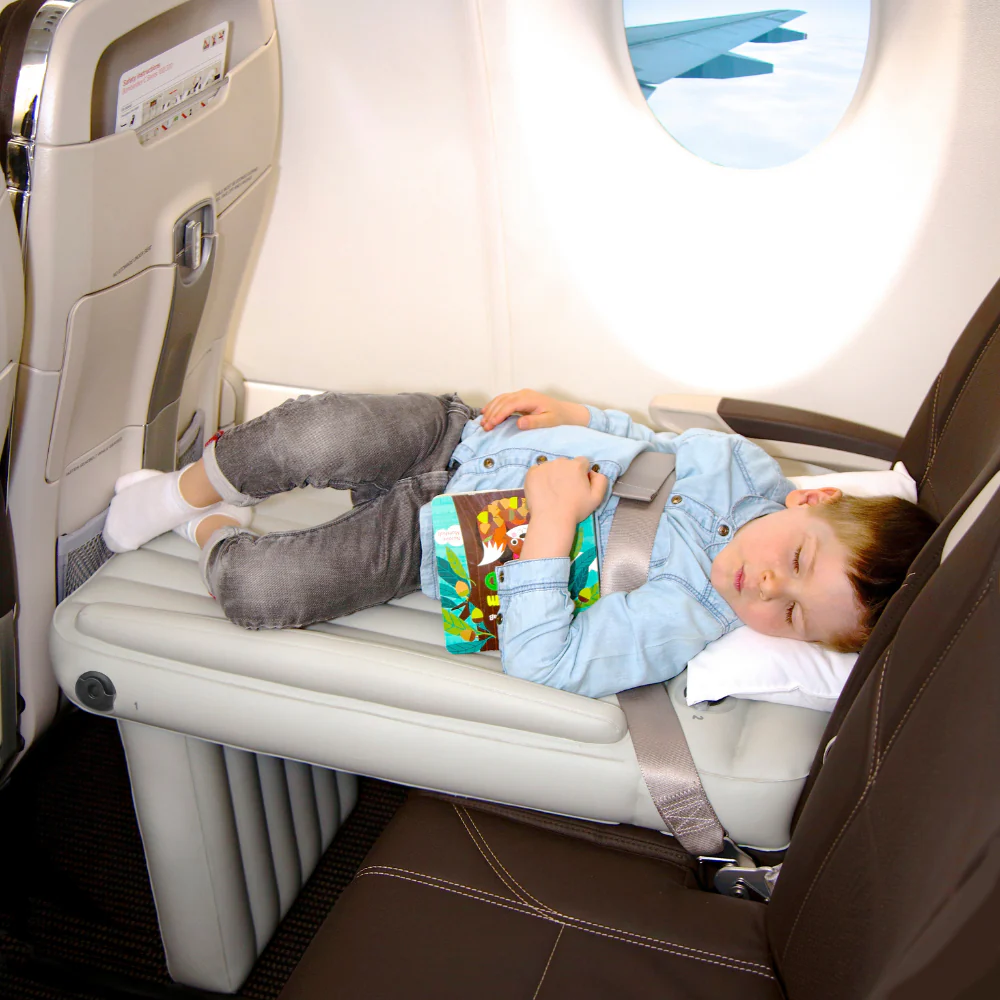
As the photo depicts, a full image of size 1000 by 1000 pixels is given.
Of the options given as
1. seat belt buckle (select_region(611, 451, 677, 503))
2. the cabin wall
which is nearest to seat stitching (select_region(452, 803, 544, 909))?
seat belt buckle (select_region(611, 451, 677, 503))

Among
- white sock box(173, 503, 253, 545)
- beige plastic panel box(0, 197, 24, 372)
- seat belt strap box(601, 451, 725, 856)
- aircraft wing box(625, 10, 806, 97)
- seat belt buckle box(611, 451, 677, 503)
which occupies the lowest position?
seat belt strap box(601, 451, 725, 856)

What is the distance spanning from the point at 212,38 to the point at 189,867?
4.30ft

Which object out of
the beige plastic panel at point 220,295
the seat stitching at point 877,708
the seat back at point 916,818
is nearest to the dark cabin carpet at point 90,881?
the beige plastic panel at point 220,295

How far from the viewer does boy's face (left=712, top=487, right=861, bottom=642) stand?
1.30 metres

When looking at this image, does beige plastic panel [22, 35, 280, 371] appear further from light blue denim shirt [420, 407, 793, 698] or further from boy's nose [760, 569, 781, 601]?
boy's nose [760, 569, 781, 601]

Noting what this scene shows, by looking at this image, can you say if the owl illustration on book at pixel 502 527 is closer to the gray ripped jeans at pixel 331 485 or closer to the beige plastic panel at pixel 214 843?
the gray ripped jeans at pixel 331 485

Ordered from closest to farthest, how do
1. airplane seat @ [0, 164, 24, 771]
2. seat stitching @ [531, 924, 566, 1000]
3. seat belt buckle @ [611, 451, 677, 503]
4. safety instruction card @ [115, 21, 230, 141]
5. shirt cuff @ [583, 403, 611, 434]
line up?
1. seat stitching @ [531, 924, 566, 1000]
2. airplane seat @ [0, 164, 24, 771]
3. safety instruction card @ [115, 21, 230, 141]
4. seat belt buckle @ [611, 451, 677, 503]
5. shirt cuff @ [583, 403, 611, 434]

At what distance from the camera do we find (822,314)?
2.02 metres

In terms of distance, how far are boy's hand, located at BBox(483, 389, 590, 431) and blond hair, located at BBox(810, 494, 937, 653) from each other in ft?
1.80

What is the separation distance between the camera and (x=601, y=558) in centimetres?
149

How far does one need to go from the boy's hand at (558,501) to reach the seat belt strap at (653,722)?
0.06 m

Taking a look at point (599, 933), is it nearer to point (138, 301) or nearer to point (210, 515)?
point (210, 515)

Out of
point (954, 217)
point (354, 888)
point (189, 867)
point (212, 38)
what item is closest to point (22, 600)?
point (189, 867)

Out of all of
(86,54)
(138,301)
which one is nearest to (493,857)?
(138,301)
